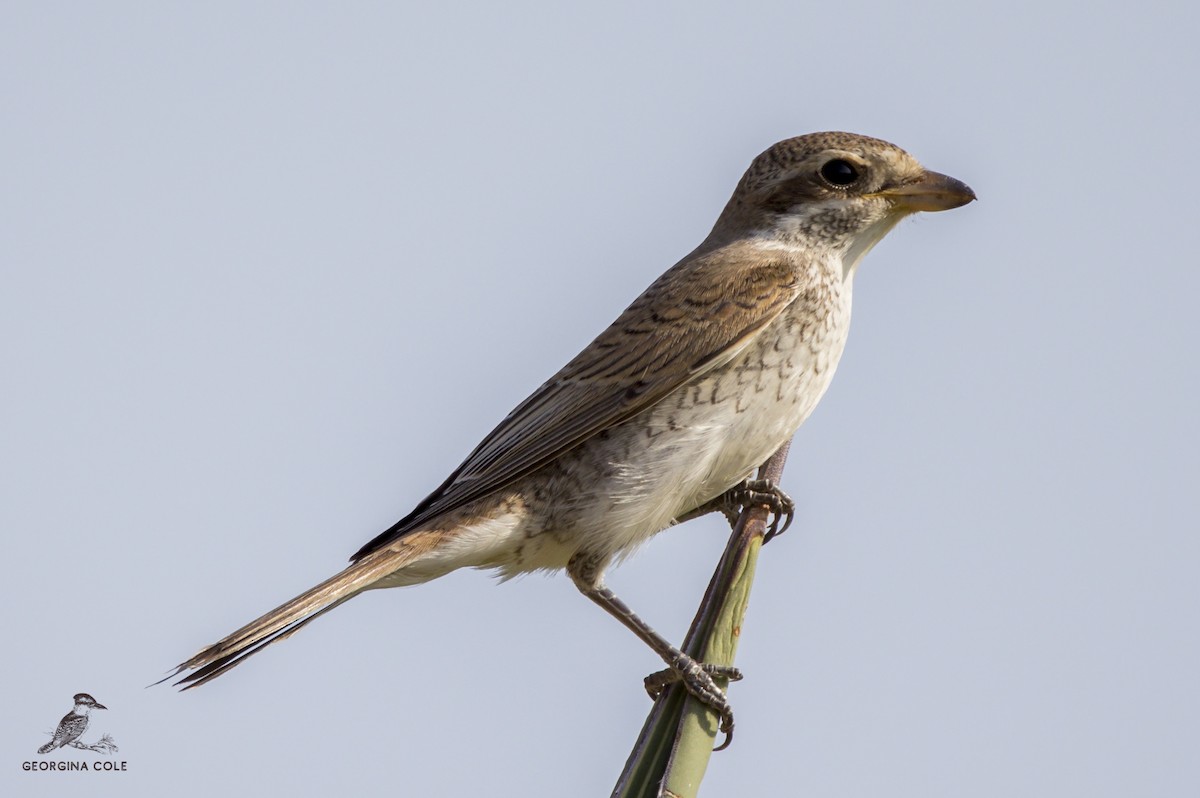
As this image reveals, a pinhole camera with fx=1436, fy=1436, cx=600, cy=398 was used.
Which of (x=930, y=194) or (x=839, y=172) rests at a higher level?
(x=839, y=172)

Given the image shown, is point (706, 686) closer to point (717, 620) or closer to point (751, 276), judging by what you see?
point (717, 620)

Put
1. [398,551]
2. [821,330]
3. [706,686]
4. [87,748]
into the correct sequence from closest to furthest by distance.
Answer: [87,748] < [706,686] < [398,551] < [821,330]

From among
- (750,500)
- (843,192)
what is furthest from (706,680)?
(843,192)

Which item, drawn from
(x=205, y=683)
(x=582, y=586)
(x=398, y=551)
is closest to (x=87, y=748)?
(x=205, y=683)

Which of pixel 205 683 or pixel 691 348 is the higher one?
pixel 691 348

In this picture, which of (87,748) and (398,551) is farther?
(398,551)

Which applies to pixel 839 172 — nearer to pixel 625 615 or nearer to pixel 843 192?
pixel 843 192

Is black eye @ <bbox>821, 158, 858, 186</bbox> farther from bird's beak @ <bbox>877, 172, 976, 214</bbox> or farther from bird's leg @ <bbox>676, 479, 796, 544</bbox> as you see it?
bird's leg @ <bbox>676, 479, 796, 544</bbox>
